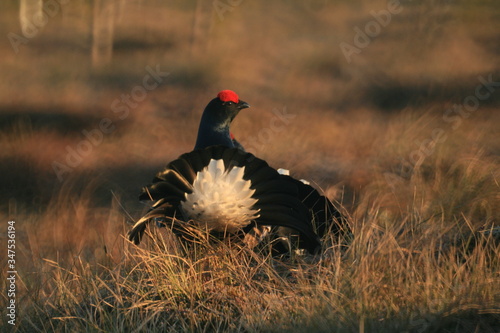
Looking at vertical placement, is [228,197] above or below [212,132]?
below

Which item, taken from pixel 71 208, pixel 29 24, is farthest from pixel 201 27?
pixel 71 208

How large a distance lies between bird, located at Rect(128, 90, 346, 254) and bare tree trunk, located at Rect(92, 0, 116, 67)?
703 cm

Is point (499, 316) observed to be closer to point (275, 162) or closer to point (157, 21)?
point (275, 162)

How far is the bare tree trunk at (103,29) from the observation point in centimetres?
1054

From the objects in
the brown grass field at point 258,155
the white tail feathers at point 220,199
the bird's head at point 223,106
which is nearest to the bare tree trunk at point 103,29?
the brown grass field at point 258,155

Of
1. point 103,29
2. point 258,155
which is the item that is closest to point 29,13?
point 103,29

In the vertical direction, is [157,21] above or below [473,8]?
below

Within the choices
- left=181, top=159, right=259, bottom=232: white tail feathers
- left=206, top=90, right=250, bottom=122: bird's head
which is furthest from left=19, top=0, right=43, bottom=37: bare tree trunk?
left=181, top=159, right=259, bottom=232: white tail feathers

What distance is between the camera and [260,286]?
11.8 feet

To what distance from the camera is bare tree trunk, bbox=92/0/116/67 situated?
10539mm

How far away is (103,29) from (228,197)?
27.2 feet

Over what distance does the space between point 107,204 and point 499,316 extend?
4763mm

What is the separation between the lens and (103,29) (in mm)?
10977

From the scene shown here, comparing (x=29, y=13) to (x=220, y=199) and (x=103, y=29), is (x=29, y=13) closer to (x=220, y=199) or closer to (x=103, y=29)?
(x=103, y=29)
